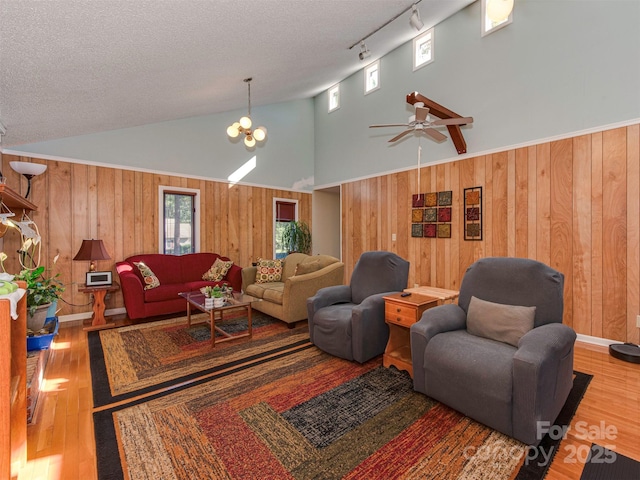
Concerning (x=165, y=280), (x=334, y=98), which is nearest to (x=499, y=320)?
(x=165, y=280)

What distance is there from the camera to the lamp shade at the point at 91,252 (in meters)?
4.12

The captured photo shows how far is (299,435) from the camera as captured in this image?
6.31 ft

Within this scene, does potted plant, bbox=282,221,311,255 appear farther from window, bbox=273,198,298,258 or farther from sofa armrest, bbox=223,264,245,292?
sofa armrest, bbox=223,264,245,292

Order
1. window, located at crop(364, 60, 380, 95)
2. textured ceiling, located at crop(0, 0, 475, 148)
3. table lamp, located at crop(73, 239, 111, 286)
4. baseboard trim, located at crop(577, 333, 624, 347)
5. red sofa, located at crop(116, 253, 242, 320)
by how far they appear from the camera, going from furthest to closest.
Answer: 1. window, located at crop(364, 60, 380, 95)
2. red sofa, located at crop(116, 253, 242, 320)
3. table lamp, located at crop(73, 239, 111, 286)
4. baseboard trim, located at crop(577, 333, 624, 347)
5. textured ceiling, located at crop(0, 0, 475, 148)

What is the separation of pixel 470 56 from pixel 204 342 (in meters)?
5.49

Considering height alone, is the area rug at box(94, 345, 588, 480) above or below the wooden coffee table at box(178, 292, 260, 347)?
below

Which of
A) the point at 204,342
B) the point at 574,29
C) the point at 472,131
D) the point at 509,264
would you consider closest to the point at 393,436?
the point at 509,264

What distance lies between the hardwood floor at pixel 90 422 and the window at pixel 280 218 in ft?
14.3

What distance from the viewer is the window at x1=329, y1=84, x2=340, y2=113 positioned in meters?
6.94

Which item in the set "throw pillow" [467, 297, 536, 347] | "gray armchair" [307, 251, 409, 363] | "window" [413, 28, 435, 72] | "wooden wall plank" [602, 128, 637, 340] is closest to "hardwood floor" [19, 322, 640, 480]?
"wooden wall plank" [602, 128, 637, 340]

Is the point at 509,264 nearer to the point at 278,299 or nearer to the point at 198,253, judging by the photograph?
the point at 278,299

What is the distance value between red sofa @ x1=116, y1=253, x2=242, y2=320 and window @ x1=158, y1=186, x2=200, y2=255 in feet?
1.19

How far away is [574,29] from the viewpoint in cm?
353

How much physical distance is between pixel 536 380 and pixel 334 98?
6834 mm
